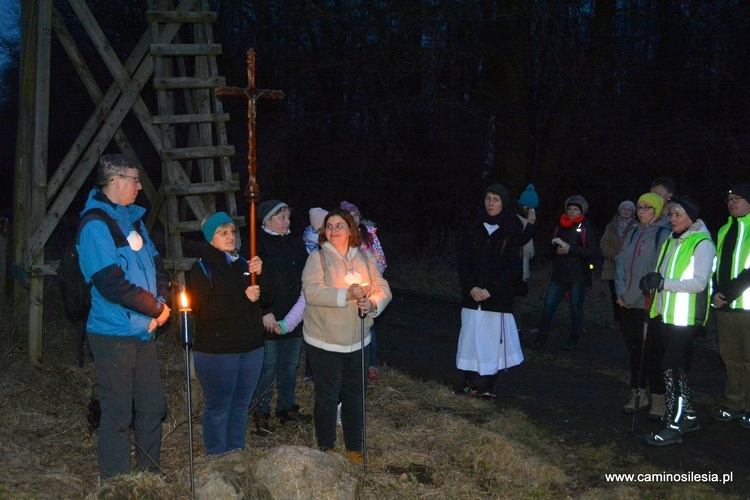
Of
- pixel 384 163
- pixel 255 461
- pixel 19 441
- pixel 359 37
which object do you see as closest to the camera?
pixel 255 461

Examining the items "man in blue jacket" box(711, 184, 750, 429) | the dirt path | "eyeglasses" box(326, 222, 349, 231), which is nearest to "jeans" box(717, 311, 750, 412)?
"man in blue jacket" box(711, 184, 750, 429)

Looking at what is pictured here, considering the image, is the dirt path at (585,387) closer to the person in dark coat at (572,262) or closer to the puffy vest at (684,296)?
the person in dark coat at (572,262)

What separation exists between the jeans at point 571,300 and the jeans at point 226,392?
5.14 meters

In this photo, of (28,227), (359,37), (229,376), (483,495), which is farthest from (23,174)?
(359,37)

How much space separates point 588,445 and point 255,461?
2709mm

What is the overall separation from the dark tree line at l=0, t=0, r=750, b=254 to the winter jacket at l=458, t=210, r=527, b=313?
6724mm

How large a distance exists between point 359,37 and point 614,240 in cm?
813

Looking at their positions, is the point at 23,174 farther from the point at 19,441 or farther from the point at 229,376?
the point at 229,376

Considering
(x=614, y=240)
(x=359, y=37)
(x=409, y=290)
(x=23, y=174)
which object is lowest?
(x=409, y=290)

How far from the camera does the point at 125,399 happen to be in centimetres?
477

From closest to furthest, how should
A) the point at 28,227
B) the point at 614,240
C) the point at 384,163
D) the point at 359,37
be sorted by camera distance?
1. the point at 28,227
2. the point at 614,240
3. the point at 359,37
4. the point at 384,163

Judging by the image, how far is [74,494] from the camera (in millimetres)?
4742

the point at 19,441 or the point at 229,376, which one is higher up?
the point at 229,376

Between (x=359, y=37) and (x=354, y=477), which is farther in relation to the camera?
(x=359, y=37)
